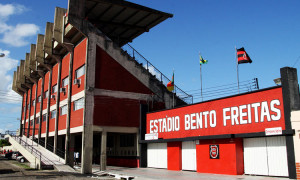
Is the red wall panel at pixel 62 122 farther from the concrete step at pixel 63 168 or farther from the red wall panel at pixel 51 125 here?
the concrete step at pixel 63 168

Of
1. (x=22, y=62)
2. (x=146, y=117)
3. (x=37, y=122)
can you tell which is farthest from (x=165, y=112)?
(x=22, y=62)

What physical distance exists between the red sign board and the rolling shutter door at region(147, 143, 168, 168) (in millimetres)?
1226

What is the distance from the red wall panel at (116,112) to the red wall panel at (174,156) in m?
6.60

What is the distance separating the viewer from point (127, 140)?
38.7 m

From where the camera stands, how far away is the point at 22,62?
61312mm

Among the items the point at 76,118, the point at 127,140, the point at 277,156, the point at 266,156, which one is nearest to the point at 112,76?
the point at 76,118

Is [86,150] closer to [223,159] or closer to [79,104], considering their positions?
[79,104]

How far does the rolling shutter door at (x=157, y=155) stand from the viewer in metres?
30.7

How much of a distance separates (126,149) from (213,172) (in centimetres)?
1627

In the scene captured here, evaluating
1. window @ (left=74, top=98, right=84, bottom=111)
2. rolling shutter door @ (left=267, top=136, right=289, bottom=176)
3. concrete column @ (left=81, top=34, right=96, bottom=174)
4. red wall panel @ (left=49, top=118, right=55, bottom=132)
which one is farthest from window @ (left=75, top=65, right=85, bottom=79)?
rolling shutter door @ (left=267, top=136, right=289, bottom=176)

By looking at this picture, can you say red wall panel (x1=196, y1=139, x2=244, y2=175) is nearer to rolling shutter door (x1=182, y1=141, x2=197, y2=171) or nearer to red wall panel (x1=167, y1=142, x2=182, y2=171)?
rolling shutter door (x1=182, y1=141, x2=197, y2=171)

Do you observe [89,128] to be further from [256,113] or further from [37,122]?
[37,122]

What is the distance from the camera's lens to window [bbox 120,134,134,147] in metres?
37.6

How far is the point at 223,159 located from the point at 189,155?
15.5 ft
